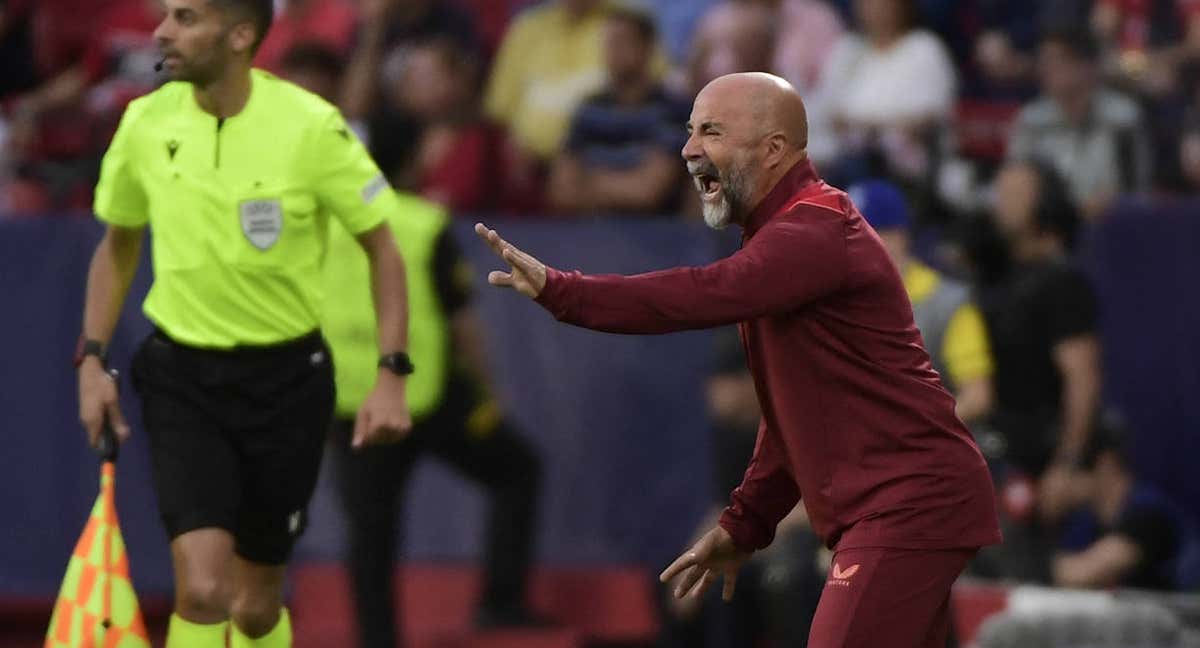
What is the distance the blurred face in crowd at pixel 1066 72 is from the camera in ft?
34.4

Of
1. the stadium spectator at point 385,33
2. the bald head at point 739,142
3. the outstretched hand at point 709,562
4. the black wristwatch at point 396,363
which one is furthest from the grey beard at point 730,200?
the stadium spectator at point 385,33

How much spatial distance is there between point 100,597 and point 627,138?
4.68 meters

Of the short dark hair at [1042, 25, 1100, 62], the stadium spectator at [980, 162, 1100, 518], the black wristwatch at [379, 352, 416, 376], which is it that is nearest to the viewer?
the black wristwatch at [379, 352, 416, 376]

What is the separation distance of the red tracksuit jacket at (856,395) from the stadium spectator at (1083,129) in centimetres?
509

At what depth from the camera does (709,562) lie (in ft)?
19.9

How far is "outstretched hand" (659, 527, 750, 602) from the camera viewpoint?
6.02 meters

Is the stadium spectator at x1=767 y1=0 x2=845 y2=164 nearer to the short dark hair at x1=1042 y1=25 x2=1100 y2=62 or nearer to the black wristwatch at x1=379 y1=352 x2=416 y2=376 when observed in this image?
the short dark hair at x1=1042 y1=25 x2=1100 y2=62

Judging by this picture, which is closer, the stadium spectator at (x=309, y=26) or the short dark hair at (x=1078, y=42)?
the short dark hair at (x=1078, y=42)

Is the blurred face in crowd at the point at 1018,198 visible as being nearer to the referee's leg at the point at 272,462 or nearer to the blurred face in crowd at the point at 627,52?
the blurred face in crowd at the point at 627,52

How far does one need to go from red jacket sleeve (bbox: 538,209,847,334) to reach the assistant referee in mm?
1555

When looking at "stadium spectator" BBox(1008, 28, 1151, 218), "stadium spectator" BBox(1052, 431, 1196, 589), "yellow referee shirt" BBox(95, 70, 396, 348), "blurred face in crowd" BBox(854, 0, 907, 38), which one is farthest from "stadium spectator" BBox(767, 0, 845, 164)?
"yellow referee shirt" BBox(95, 70, 396, 348)

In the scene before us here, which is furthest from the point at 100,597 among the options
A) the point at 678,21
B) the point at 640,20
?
the point at 678,21

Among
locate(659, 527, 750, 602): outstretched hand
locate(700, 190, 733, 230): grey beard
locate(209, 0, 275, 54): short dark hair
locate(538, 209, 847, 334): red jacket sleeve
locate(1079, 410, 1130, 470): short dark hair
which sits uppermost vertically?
locate(209, 0, 275, 54): short dark hair

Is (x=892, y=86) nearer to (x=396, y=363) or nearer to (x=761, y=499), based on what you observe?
(x=396, y=363)
